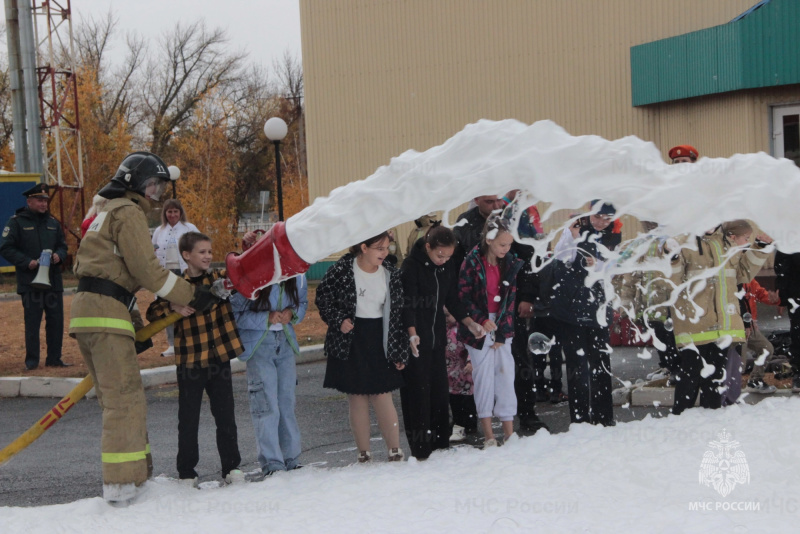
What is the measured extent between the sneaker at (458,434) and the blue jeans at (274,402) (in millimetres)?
1542

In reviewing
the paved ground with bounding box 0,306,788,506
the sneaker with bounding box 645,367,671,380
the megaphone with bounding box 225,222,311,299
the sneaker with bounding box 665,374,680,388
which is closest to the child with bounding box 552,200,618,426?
the paved ground with bounding box 0,306,788,506

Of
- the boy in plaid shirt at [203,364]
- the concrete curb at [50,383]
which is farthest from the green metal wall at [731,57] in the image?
the boy in plaid shirt at [203,364]

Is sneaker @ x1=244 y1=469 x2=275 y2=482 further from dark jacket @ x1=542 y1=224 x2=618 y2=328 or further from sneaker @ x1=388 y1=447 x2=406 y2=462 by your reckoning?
dark jacket @ x1=542 y1=224 x2=618 y2=328

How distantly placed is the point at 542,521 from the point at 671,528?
0.62 metres

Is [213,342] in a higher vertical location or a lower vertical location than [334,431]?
higher

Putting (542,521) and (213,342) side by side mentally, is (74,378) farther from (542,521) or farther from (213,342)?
(542,521)

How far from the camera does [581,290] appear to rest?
7.36 meters

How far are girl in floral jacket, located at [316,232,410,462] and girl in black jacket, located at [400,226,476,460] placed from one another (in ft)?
0.53

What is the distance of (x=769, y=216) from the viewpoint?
531 cm

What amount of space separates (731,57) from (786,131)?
1699mm

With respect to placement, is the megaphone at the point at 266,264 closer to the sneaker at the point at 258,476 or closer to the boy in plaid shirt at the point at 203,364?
the boy in plaid shirt at the point at 203,364

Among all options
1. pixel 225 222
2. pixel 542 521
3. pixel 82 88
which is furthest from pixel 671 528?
pixel 82 88

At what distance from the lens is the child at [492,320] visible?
7.09m

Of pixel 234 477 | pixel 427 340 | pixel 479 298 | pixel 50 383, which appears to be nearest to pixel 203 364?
pixel 234 477
